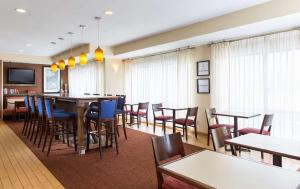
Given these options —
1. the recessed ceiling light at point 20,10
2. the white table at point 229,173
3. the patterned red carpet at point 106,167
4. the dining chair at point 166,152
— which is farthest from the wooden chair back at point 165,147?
the recessed ceiling light at point 20,10

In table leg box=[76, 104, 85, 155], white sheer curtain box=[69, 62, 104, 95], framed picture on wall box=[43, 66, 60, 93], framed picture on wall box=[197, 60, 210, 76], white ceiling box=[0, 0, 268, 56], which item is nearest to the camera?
white ceiling box=[0, 0, 268, 56]

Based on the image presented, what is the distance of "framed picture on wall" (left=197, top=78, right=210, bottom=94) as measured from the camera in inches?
221

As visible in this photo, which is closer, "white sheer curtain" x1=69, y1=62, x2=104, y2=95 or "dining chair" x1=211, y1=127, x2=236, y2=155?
"dining chair" x1=211, y1=127, x2=236, y2=155

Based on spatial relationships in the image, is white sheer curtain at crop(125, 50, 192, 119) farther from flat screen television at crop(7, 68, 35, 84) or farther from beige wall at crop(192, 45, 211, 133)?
flat screen television at crop(7, 68, 35, 84)

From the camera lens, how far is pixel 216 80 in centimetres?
531

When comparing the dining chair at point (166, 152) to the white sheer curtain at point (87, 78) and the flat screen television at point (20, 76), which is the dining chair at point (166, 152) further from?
the flat screen television at point (20, 76)

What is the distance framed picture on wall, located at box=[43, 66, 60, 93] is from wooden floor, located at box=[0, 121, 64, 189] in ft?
18.1

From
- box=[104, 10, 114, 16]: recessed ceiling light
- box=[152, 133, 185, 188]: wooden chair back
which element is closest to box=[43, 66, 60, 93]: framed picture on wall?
box=[104, 10, 114, 16]: recessed ceiling light

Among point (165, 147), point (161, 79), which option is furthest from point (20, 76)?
point (165, 147)

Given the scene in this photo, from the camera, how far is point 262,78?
4.55 metres

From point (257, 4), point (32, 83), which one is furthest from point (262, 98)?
point (32, 83)

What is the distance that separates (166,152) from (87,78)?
315 inches

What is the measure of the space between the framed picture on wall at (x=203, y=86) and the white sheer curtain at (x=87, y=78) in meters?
3.95

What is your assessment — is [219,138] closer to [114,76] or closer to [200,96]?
[200,96]
